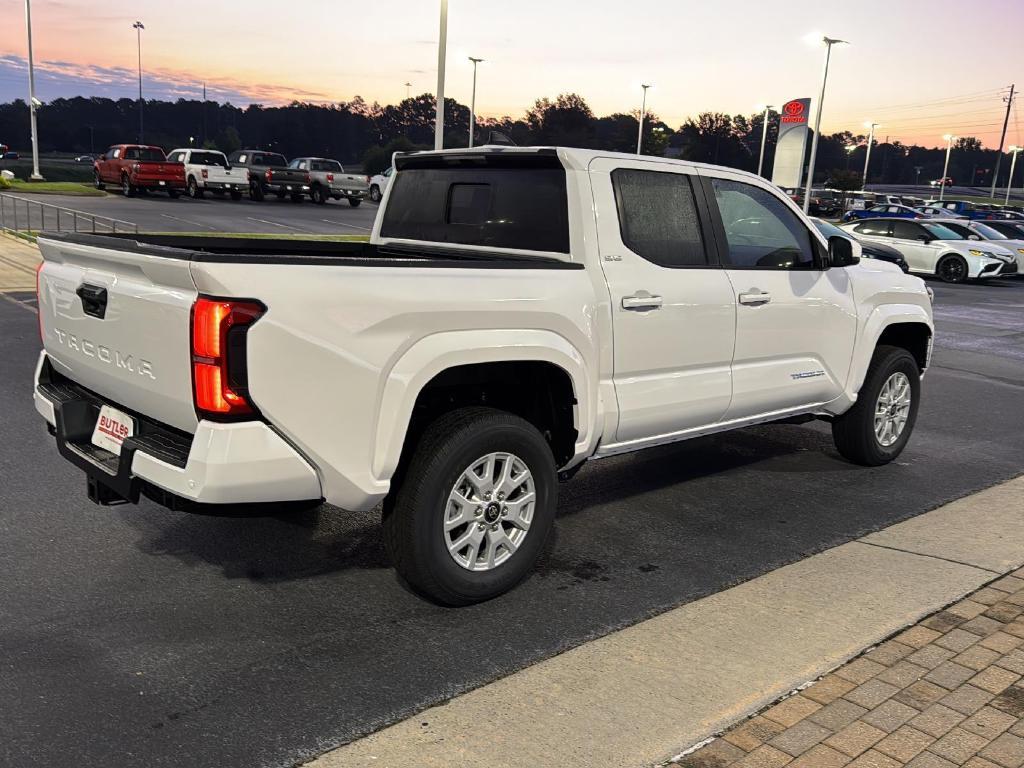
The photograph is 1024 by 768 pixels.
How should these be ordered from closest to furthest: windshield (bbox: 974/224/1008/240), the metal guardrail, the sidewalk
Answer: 1. the sidewalk
2. the metal guardrail
3. windshield (bbox: 974/224/1008/240)

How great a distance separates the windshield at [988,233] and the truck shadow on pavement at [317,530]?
22066 mm

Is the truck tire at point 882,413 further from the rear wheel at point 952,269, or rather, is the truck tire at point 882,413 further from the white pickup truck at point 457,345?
the rear wheel at point 952,269

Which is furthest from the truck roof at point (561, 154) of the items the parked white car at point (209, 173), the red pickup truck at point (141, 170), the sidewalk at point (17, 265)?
the parked white car at point (209, 173)

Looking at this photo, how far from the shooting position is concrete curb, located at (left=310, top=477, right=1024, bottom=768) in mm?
3018

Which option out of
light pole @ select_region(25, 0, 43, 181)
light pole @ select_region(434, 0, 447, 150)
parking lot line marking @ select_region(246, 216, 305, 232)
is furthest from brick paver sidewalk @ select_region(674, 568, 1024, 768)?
light pole @ select_region(25, 0, 43, 181)

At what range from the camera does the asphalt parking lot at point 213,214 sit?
2566cm

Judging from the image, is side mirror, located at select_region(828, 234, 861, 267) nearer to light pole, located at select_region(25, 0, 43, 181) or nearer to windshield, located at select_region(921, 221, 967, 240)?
windshield, located at select_region(921, 221, 967, 240)

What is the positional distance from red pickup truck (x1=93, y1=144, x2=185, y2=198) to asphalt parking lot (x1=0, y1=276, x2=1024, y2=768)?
30154mm

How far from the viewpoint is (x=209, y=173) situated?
35875mm

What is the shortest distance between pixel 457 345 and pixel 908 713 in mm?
2112

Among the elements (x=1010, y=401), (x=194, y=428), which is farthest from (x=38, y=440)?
(x=1010, y=401)

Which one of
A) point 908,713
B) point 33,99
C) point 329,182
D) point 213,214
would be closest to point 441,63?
point 213,214

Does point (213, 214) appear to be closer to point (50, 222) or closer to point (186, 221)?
point (186, 221)

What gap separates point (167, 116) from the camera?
161875 millimetres
